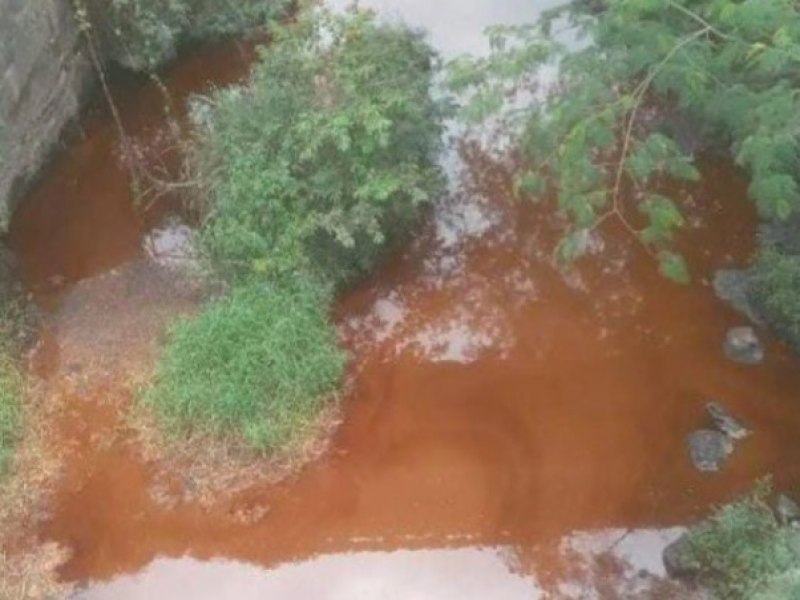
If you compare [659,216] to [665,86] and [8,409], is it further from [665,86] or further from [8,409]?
[8,409]

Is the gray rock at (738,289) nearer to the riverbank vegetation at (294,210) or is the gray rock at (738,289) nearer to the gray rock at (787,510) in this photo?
the gray rock at (787,510)

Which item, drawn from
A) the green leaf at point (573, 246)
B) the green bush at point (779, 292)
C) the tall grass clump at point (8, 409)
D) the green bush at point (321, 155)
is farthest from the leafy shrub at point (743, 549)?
the tall grass clump at point (8, 409)

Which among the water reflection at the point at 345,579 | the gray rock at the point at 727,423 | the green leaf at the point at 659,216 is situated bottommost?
the water reflection at the point at 345,579

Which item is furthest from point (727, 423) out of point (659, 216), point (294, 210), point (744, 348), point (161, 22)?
point (161, 22)

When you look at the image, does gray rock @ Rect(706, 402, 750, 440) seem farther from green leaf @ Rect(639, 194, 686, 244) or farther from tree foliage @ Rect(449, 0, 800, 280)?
green leaf @ Rect(639, 194, 686, 244)

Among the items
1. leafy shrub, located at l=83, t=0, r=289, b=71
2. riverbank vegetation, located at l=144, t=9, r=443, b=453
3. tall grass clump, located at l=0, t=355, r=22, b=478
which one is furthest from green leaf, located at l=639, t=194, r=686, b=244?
leafy shrub, located at l=83, t=0, r=289, b=71

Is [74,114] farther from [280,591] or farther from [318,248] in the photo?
[280,591]

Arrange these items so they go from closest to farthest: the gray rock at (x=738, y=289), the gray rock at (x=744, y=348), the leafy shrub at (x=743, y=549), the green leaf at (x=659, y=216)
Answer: the leafy shrub at (x=743, y=549)
the green leaf at (x=659, y=216)
the gray rock at (x=744, y=348)
the gray rock at (x=738, y=289)
